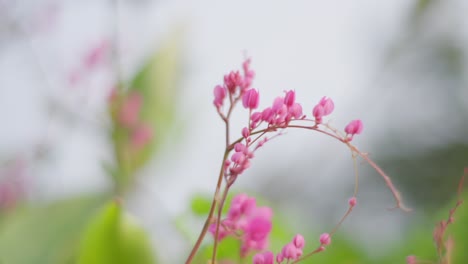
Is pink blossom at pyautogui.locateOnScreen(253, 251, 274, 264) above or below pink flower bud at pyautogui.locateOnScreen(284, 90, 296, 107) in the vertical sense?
below

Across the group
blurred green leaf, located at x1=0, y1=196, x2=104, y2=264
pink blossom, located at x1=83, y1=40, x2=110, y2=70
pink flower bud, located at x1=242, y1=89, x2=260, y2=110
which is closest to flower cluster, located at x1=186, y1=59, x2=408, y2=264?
pink flower bud, located at x1=242, y1=89, x2=260, y2=110

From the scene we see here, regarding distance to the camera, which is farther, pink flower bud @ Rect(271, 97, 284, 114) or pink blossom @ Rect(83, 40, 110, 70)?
pink blossom @ Rect(83, 40, 110, 70)

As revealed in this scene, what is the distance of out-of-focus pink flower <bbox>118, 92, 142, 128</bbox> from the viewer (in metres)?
0.29

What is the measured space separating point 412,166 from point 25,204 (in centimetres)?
33

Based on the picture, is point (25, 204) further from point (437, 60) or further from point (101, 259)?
point (437, 60)

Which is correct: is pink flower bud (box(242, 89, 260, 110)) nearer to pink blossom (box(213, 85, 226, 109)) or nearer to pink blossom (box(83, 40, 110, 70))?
pink blossom (box(213, 85, 226, 109))

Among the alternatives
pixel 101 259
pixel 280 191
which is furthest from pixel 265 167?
pixel 101 259

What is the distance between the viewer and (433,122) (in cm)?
52

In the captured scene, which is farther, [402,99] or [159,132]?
[402,99]

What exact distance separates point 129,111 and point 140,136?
1 cm

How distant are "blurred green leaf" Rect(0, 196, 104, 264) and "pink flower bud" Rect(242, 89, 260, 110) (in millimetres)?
125

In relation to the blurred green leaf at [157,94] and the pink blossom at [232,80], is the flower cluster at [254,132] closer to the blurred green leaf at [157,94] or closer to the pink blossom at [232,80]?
the pink blossom at [232,80]

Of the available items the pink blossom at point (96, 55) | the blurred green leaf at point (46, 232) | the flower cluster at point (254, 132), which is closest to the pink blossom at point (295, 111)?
the flower cluster at point (254, 132)

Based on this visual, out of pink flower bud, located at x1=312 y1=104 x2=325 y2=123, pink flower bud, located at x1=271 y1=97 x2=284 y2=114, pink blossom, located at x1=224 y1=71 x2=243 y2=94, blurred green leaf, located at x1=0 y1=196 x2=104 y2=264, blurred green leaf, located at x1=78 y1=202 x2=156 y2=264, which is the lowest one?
blurred green leaf, located at x1=0 y1=196 x2=104 y2=264
